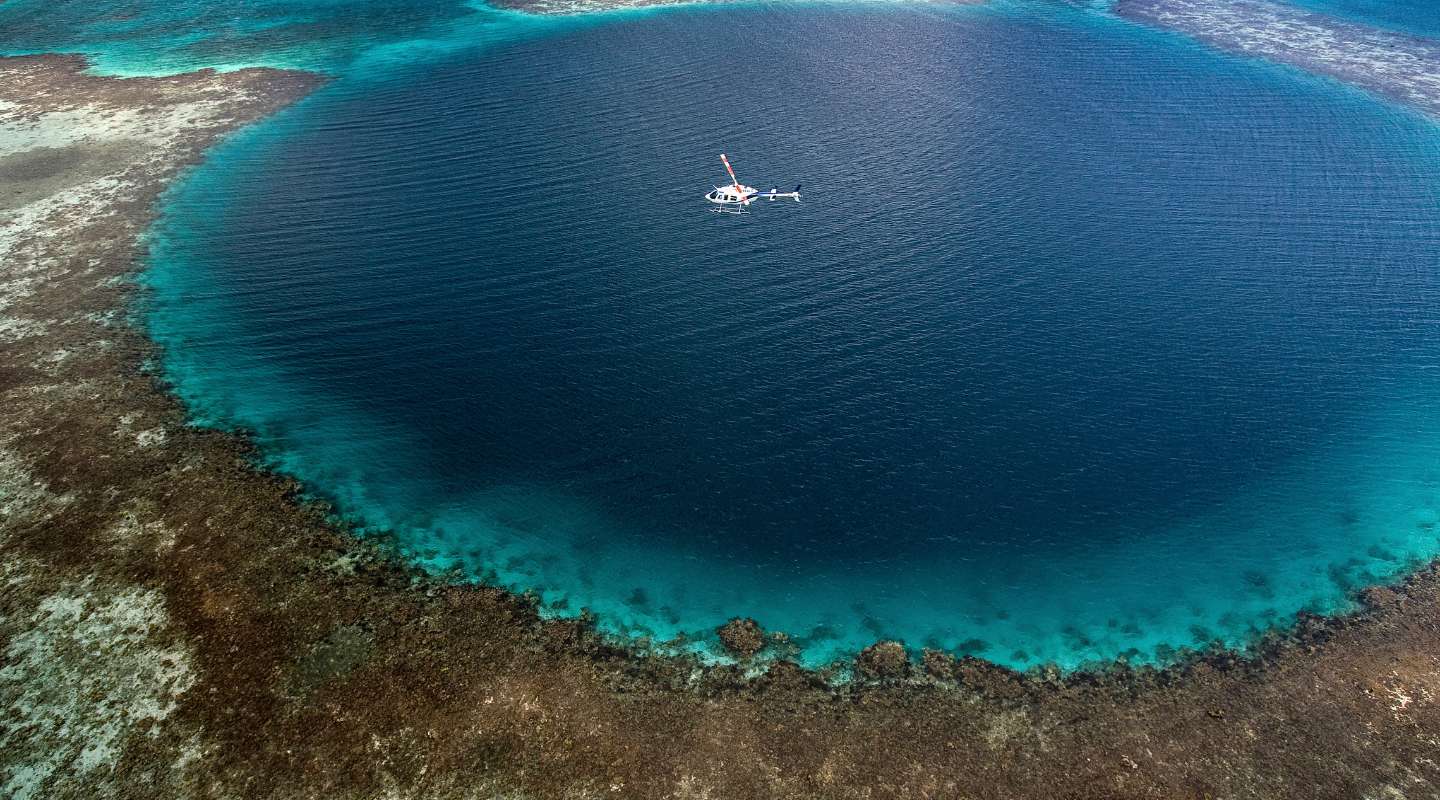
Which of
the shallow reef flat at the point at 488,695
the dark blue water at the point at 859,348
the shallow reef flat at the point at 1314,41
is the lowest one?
the shallow reef flat at the point at 488,695

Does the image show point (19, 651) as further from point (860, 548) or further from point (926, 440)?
point (926, 440)

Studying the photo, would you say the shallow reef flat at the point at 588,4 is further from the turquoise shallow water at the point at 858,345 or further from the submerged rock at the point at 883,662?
the submerged rock at the point at 883,662

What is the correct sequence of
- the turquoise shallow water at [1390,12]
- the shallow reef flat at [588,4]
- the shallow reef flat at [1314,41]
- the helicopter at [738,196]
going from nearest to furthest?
→ the helicopter at [738,196] < the shallow reef flat at [1314,41] < the turquoise shallow water at [1390,12] < the shallow reef flat at [588,4]

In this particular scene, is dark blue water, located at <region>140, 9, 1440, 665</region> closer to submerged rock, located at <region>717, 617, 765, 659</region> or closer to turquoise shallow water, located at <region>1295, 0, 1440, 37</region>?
submerged rock, located at <region>717, 617, 765, 659</region>

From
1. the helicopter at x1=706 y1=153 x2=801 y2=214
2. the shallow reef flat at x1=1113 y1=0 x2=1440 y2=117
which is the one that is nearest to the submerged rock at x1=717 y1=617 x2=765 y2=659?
the helicopter at x1=706 y1=153 x2=801 y2=214

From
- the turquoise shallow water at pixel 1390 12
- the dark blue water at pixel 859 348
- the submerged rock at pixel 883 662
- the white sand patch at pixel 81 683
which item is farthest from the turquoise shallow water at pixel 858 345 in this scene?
the turquoise shallow water at pixel 1390 12

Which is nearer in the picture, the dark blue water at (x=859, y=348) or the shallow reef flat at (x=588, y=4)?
the dark blue water at (x=859, y=348)

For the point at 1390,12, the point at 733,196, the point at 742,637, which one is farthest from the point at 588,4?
the point at 1390,12
